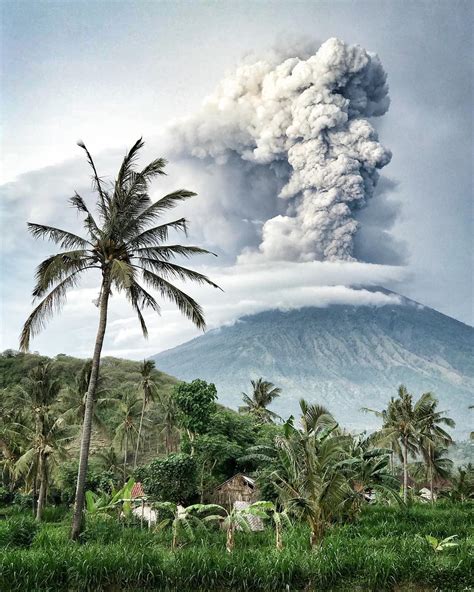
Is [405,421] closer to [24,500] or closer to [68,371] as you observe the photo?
[24,500]

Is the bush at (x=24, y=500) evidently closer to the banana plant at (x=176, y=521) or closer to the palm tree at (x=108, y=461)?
the palm tree at (x=108, y=461)

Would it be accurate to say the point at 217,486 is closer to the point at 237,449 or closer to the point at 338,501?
the point at 237,449

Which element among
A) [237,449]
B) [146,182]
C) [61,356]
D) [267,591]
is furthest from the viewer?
[61,356]

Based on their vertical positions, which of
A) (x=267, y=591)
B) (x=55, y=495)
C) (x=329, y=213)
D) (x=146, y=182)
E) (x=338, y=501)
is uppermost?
(x=329, y=213)

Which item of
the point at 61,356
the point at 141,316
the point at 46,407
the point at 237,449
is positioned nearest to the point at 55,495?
the point at 46,407

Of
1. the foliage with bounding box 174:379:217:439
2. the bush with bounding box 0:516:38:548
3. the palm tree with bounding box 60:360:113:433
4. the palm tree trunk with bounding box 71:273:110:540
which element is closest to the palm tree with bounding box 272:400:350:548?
the palm tree trunk with bounding box 71:273:110:540

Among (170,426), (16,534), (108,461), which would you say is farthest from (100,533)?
(170,426)

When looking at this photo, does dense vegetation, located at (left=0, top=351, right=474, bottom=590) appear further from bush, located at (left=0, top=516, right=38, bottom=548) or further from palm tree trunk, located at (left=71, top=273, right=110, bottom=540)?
palm tree trunk, located at (left=71, top=273, right=110, bottom=540)
